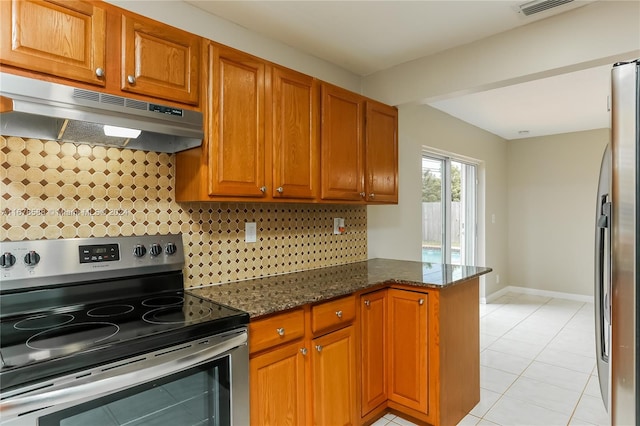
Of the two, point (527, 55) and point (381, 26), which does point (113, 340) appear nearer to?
point (381, 26)

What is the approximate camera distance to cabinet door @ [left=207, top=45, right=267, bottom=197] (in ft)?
6.08

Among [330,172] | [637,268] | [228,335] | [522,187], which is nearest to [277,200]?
[330,172]

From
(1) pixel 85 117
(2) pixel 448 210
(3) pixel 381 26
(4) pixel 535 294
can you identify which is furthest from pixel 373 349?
(4) pixel 535 294

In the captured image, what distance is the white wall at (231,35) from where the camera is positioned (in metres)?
1.98

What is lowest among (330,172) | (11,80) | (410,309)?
(410,309)

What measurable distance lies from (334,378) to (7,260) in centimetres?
160

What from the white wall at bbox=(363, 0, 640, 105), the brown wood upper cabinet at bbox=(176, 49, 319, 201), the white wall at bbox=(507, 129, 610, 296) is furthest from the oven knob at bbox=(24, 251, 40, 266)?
the white wall at bbox=(507, 129, 610, 296)

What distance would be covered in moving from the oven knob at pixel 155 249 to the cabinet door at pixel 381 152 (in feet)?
4.90

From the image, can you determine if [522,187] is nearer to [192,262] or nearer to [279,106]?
[279,106]

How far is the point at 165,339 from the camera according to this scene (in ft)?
4.37

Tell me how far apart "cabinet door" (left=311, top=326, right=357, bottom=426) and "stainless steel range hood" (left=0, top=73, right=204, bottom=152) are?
1.26 meters

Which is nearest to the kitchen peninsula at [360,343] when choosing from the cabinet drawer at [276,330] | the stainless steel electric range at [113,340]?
the cabinet drawer at [276,330]

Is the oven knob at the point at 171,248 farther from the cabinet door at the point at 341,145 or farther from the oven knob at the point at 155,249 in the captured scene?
the cabinet door at the point at 341,145

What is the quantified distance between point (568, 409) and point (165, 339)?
274cm
